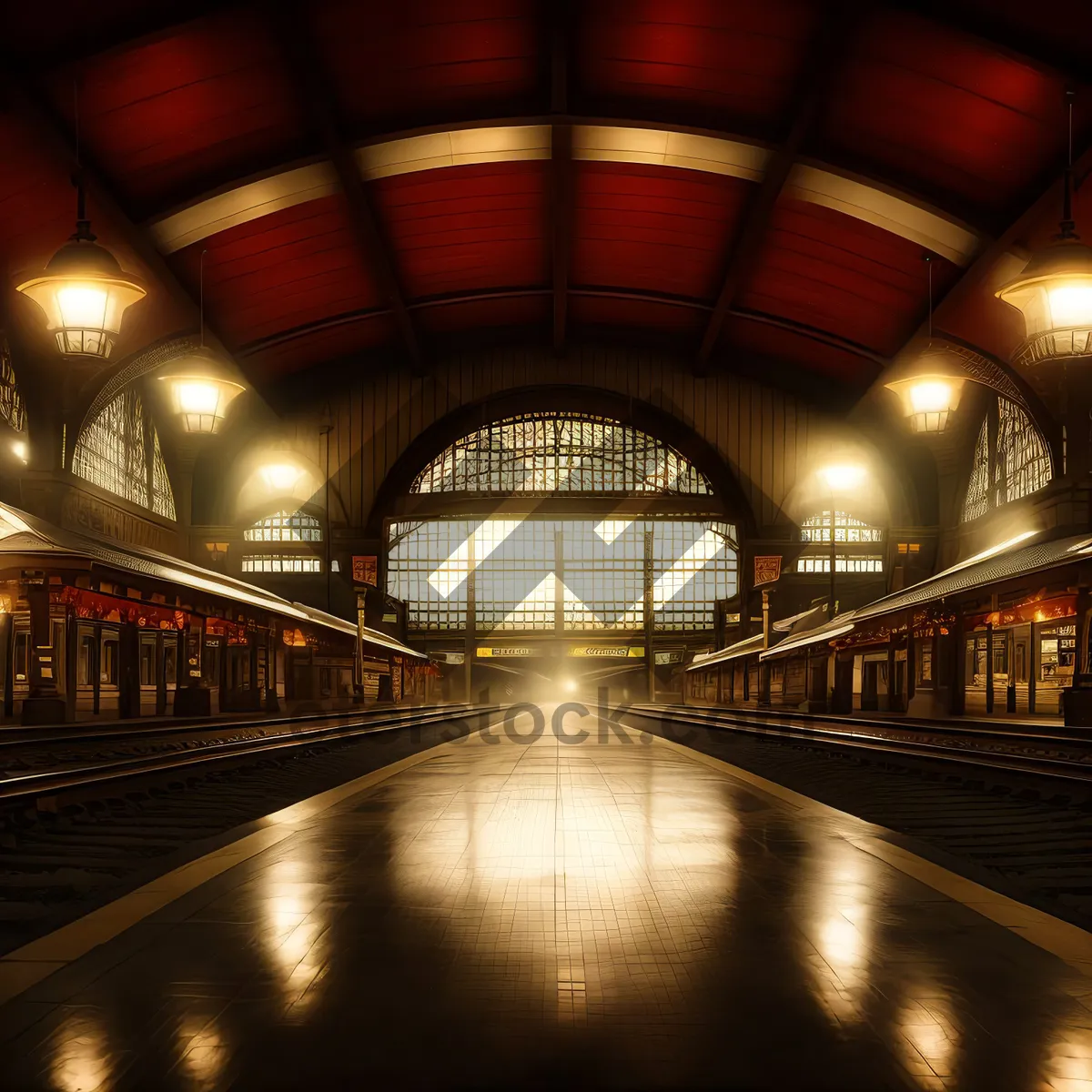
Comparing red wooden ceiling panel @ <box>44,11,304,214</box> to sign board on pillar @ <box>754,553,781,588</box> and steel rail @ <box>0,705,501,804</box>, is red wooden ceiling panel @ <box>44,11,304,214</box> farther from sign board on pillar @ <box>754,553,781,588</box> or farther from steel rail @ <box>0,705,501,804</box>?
sign board on pillar @ <box>754,553,781,588</box>

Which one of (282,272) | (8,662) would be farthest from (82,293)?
(282,272)

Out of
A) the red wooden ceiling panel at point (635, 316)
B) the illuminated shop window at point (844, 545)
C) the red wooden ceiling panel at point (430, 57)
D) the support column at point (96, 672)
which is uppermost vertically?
the red wooden ceiling panel at point (430, 57)

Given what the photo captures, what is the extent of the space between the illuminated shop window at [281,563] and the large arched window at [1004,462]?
2389cm

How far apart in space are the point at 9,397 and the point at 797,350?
24.3m

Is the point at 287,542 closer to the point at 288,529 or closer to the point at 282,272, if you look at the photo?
the point at 288,529

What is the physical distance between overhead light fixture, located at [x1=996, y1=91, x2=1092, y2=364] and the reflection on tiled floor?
737cm

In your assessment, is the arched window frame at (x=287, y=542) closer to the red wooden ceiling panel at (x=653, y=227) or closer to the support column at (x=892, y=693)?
the red wooden ceiling panel at (x=653, y=227)

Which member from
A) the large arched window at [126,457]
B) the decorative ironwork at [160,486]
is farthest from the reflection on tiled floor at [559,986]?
the decorative ironwork at [160,486]

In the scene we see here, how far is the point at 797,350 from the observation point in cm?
3722

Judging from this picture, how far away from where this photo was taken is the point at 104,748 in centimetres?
1337

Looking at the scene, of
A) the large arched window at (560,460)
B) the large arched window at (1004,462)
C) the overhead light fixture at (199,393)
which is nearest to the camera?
the overhead light fixture at (199,393)

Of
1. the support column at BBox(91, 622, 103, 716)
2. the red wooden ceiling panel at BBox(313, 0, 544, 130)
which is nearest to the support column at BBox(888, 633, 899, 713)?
the red wooden ceiling panel at BBox(313, 0, 544, 130)

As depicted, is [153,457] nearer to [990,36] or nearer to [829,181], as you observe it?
[829,181]

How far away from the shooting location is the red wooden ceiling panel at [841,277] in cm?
2684
